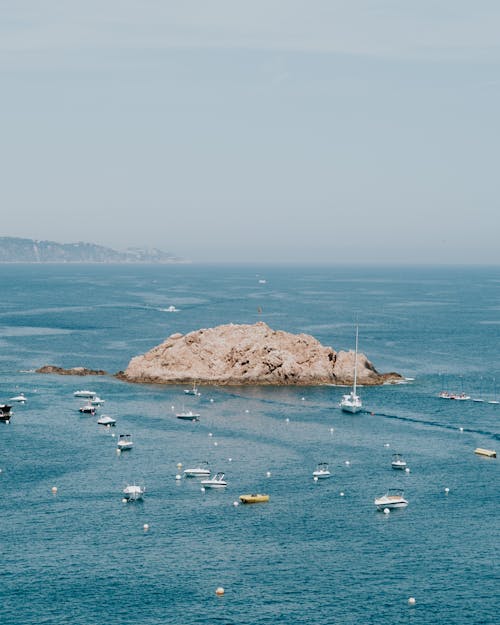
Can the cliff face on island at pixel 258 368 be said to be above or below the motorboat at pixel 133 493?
above

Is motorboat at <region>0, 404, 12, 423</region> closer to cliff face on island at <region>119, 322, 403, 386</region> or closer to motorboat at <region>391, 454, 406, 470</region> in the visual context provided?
cliff face on island at <region>119, 322, 403, 386</region>

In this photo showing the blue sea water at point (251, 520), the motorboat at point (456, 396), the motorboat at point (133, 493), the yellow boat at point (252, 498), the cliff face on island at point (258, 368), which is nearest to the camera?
the blue sea water at point (251, 520)

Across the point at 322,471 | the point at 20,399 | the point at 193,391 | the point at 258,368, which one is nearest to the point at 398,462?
the point at 322,471

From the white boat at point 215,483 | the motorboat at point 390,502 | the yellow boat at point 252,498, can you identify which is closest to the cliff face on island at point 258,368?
the white boat at point 215,483

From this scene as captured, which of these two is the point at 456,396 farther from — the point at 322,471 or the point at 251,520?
the point at 251,520

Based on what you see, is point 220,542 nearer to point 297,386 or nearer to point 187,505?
point 187,505

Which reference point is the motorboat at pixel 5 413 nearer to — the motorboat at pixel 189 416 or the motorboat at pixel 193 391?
the motorboat at pixel 189 416

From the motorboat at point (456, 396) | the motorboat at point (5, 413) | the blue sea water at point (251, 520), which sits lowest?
the blue sea water at point (251, 520)

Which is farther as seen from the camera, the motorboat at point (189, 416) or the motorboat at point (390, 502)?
the motorboat at point (189, 416)

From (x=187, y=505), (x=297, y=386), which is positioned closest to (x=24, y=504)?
(x=187, y=505)
